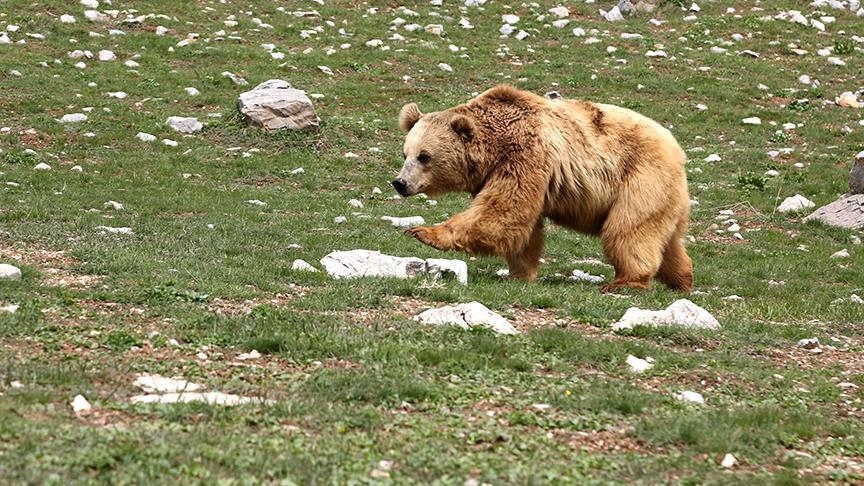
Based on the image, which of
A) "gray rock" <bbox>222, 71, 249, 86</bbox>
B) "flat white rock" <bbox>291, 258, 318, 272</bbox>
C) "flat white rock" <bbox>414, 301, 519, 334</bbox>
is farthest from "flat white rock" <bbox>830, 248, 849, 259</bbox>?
"gray rock" <bbox>222, 71, 249, 86</bbox>

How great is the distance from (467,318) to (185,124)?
12510 millimetres

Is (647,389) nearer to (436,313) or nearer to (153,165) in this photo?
(436,313)

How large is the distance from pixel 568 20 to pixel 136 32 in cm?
1209

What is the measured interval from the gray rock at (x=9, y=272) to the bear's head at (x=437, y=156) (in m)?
4.04

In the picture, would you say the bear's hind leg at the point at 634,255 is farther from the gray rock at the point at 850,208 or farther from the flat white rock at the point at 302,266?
the gray rock at the point at 850,208

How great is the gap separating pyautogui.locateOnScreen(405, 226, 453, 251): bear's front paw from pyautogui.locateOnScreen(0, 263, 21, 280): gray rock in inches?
147

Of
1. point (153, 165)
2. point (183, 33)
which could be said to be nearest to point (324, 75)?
point (183, 33)

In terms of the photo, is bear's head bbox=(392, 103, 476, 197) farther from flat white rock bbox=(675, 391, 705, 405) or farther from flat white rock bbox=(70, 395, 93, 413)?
flat white rock bbox=(70, 395, 93, 413)

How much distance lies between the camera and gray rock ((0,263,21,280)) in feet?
26.4

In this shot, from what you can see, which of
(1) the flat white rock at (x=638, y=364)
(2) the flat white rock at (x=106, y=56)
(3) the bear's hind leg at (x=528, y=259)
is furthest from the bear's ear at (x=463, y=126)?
(2) the flat white rock at (x=106, y=56)

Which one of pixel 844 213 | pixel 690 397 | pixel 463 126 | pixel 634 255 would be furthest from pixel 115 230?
pixel 844 213

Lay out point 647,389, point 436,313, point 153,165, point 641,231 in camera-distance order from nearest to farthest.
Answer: point 647,389, point 436,313, point 641,231, point 153,165

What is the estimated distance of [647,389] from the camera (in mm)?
6586

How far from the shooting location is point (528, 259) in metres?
11.3
